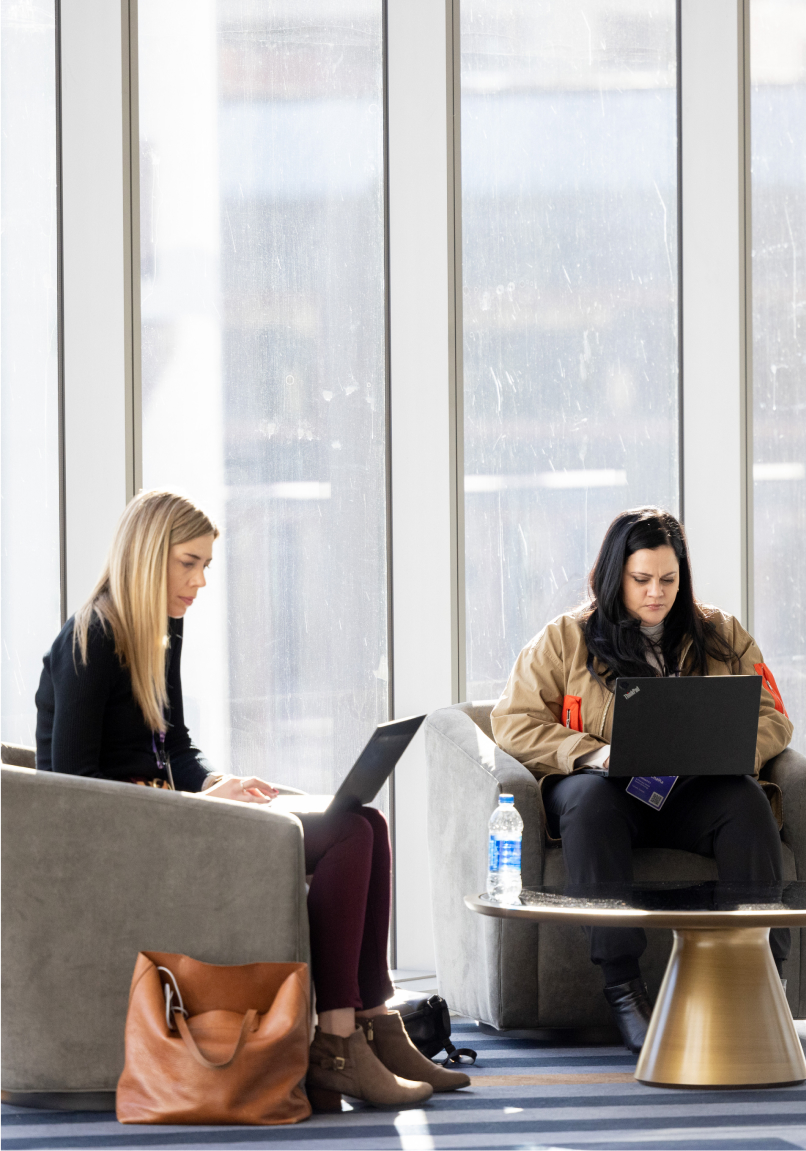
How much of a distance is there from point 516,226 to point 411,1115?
262 cm

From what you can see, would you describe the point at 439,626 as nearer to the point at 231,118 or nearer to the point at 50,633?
the point at 50,633

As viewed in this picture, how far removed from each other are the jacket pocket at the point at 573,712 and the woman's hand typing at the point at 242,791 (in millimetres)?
765

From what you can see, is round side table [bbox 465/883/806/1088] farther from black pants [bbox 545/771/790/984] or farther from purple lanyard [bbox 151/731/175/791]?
purple lanyard [bbox 151/731/175/791]

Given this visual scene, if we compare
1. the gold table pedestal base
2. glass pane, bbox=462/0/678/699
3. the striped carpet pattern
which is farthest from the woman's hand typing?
glass pane, bbox=462/0/678/699

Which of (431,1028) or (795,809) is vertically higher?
(795,809)

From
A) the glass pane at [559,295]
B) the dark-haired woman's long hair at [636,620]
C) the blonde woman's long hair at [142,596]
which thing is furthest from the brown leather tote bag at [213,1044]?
the glass pane at [559,295]

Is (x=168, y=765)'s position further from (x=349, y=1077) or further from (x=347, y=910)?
(x=349, y=1077)

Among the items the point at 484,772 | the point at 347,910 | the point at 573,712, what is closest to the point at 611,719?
the point at 573,712

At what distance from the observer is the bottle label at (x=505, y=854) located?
8.43ft

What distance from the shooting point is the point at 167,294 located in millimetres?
3641

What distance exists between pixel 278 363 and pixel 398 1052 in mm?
2090

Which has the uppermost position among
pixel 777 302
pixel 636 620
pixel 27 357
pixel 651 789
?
pixel 777 302

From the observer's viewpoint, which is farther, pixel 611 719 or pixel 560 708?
pixel 560 708

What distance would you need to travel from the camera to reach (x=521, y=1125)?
7.13 feet
